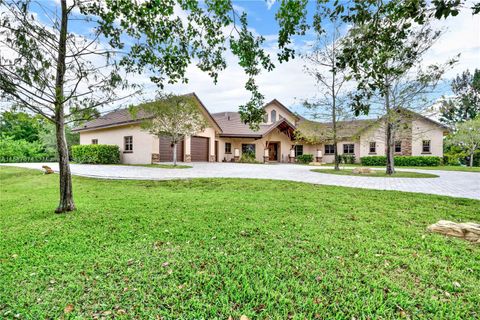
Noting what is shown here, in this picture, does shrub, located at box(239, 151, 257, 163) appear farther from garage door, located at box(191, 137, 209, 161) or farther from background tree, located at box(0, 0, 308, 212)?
background tree, located at box(0, 0, 308, 212)

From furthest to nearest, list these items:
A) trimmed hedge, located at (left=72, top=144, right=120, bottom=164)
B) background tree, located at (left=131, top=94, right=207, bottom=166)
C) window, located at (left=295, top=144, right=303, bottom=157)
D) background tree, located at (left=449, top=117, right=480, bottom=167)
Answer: window, located at (left=295, top=144, right=303, bottom=157)
background tree, located at (left=449, top=117, right=480, bottom=167)
trimmed hedge, located at (left=72, top=144, right=120, bottom=164)
background tree, located at (left=131, top=94, right=207, bottom=166)

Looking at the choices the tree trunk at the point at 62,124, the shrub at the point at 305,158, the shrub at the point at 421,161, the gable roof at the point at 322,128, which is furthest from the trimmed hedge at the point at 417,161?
the tree trunk at the point at 62,124

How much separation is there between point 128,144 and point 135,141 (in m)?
0.98

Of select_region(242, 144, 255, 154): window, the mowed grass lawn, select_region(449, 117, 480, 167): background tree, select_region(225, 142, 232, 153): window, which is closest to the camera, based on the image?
the mowed grass lawn

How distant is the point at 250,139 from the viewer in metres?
25.1

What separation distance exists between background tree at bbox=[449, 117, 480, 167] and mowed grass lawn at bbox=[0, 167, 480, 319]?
66.6 feet

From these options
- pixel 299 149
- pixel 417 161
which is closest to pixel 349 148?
pixel 299 149

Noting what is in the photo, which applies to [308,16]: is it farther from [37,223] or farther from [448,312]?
[37,223]

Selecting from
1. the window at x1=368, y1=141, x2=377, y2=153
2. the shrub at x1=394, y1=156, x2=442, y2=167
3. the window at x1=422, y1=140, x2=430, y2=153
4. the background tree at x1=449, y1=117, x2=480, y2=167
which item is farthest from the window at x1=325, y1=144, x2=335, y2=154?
the background tree at x1=449, y1=117, x2=480, y2=167

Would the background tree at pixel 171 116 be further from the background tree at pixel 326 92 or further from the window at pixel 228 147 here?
the window at pixel 228 147

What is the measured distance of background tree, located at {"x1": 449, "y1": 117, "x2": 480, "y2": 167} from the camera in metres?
20.0

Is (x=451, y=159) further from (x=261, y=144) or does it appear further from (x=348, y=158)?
(x=261, y=144)

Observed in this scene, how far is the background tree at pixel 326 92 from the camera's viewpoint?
14109 mm

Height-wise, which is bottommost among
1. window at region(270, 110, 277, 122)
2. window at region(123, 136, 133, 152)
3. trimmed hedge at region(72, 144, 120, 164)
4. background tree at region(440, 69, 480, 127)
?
trimmed hedge at region(72, 144, 120, 164)
